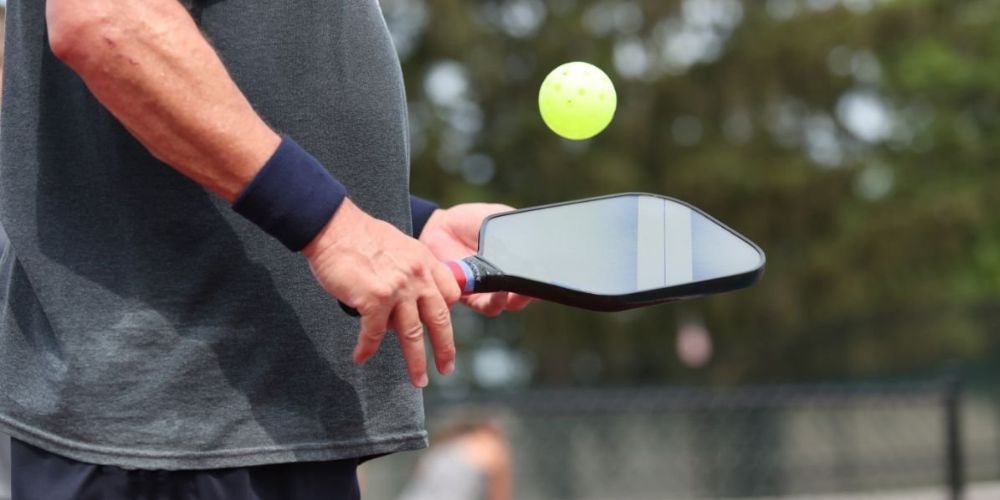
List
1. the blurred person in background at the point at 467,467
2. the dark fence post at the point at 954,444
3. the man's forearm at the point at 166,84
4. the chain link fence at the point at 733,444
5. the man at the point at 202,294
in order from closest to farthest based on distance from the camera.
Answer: the man's forearm at the point at 166,84
the man at the point at 202,294
the blurred person in background at the point at 467,467
the dark fence post at the point at 954,444
the chain link fence at the point at 733,444

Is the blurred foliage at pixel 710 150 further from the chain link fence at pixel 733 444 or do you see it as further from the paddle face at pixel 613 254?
the paddle face at pixel 613 254

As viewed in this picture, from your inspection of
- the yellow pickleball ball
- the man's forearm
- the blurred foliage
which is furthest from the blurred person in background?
the blurred foliage

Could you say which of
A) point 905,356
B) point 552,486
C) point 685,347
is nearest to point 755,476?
point 552,486

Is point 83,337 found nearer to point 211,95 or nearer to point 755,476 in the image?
point 211,95

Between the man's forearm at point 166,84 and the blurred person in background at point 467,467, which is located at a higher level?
the man's forearm at point 166,84

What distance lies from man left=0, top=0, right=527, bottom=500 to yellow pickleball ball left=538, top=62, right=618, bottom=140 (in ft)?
1.37

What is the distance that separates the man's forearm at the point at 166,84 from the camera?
1.65m

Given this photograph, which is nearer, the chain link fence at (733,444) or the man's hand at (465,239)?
the man's hand at (465,239)

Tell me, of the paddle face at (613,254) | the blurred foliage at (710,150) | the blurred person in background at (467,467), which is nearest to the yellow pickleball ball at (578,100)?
the paddle face at (613,254)

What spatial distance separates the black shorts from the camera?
5.95ft

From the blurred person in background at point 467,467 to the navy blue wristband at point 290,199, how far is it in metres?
6.75

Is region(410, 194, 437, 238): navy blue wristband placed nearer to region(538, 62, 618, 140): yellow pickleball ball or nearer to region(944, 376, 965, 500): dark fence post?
region(538, 62, 618, 140): yellow pickleball ball

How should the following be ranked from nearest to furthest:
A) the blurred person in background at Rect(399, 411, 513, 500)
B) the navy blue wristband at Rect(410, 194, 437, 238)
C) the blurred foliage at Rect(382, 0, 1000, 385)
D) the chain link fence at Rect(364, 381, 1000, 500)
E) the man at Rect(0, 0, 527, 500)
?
the man at Rect(0, 0, 527, 500) < the navy blue wristband at Rect(410, 194, 437, 238) < the blurred person in background at Rect(399, 411, 513, 500) < the chain link fence at Rect(364, 381, 1000, 500) < the blurred foliage at Rect(382, 0, 1000, 385)

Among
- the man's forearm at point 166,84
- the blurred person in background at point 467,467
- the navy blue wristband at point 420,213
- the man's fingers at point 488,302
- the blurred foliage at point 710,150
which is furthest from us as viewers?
the blurred foliage at point 710,150
